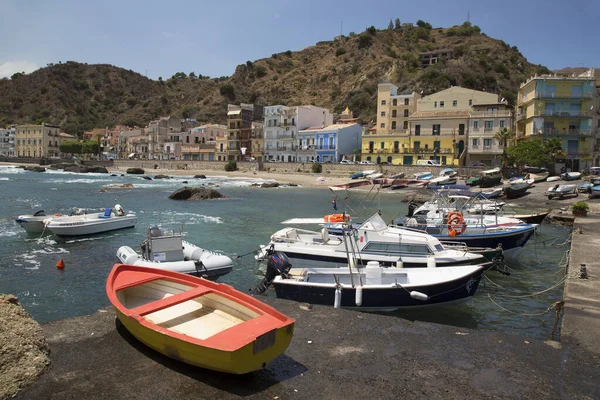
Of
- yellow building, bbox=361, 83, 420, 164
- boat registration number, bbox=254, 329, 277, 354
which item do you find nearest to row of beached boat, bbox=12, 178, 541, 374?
boat registration number, bbox=254, 329, 277, 354

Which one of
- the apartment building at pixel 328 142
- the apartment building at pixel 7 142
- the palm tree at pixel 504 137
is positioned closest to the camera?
the palm tree at pixel 504 137

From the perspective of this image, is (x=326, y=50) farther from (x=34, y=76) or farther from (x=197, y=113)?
(x=34, y=76)

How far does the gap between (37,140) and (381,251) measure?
133542 mm

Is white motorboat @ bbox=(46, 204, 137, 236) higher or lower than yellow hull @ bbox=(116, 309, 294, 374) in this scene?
lower

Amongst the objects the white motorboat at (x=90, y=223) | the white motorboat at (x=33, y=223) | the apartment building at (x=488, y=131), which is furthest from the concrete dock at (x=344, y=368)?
the apartment building at (x=488, y=131)

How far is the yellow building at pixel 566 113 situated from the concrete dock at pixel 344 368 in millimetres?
57434

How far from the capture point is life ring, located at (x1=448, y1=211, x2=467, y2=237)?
20589 millimetres

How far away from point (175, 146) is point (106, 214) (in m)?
88.0

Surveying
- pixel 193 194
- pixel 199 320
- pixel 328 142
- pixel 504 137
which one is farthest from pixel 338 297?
pixel 328 142

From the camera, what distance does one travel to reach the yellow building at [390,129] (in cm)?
7312

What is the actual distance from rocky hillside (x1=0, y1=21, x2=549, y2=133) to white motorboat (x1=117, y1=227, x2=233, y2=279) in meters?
85.3

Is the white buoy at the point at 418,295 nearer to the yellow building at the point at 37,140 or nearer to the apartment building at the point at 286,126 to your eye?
the apartment building at the point at 286,126

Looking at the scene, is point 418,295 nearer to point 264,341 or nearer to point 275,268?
point 275,268

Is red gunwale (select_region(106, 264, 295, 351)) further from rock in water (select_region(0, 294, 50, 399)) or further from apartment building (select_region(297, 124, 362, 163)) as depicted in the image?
apartment building (select_region(297, 124, 362, 163))
